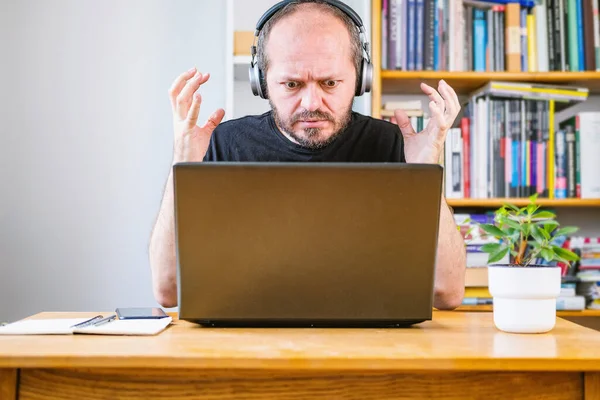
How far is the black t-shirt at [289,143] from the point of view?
167cm

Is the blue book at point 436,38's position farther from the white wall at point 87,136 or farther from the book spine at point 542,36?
the white wall at point 87,136

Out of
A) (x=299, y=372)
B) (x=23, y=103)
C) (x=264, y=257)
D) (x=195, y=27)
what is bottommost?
(x=299, y=372)

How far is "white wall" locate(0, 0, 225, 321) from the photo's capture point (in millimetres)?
2285

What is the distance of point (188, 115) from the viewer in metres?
1.29

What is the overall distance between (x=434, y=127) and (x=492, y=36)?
95 cm

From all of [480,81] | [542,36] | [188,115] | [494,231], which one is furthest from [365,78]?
[542,36]

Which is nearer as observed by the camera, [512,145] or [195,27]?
[512,145]

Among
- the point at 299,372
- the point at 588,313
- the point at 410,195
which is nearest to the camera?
the point at 299,372

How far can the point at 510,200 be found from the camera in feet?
6.89

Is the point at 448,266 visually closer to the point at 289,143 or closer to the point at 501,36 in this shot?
the point at 289,143

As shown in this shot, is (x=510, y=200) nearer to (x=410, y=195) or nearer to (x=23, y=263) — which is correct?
(x=410, y=195)

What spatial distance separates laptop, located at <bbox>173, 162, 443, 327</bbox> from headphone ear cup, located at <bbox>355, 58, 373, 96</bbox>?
59 centimetres

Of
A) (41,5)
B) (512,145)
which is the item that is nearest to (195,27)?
(41,5)

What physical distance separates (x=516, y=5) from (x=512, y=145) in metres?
0.46
